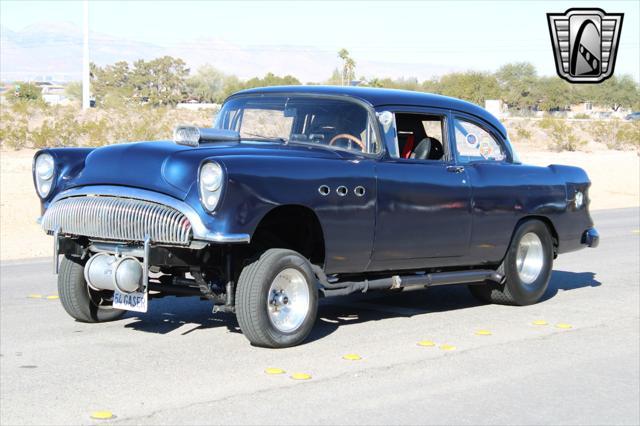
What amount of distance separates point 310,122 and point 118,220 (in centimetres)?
201

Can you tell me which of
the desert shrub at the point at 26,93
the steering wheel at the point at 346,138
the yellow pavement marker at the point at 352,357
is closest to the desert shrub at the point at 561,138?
the desert shrub at the point at 26,93

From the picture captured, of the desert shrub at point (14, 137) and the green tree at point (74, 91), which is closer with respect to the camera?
the desert shrub at point (14, 137)

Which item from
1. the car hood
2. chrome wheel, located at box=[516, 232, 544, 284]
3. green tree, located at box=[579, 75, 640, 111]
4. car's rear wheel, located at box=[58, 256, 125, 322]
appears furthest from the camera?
green tree, located at box=[579, 75, 640, 111]

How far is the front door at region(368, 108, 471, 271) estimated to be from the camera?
27.3 ft

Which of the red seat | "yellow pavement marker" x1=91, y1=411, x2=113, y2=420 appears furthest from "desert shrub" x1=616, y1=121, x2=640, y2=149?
"yellow pavement marker" x1=91, y1=411, x2=113, y2=420

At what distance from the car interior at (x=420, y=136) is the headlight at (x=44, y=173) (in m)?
2.80

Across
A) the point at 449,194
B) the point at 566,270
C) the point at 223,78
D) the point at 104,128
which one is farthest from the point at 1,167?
the point at 223,78

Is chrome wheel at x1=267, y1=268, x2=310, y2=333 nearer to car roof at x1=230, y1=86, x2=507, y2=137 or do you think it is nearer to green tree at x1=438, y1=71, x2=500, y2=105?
car roof at x1=230, y1=86, x2=507, y2=137

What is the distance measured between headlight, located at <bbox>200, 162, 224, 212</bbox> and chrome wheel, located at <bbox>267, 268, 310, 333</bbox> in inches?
33.6

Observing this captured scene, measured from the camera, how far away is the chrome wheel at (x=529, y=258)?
1005cm

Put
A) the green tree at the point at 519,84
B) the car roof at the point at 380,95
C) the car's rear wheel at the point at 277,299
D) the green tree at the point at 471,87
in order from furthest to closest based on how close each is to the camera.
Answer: the green tree at the point at 519,84
the green tree at the point at 471,87
the car roof at the point at 380,95
the car's rear wheel at the point at 277,299

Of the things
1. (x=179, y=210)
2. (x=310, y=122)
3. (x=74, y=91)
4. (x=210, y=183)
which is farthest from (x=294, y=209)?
(x=74, y=91)

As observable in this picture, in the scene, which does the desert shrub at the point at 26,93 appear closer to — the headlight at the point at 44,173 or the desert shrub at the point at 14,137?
the desert shrub at the point at 14,137

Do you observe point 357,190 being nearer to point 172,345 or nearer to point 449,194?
point 449,194
